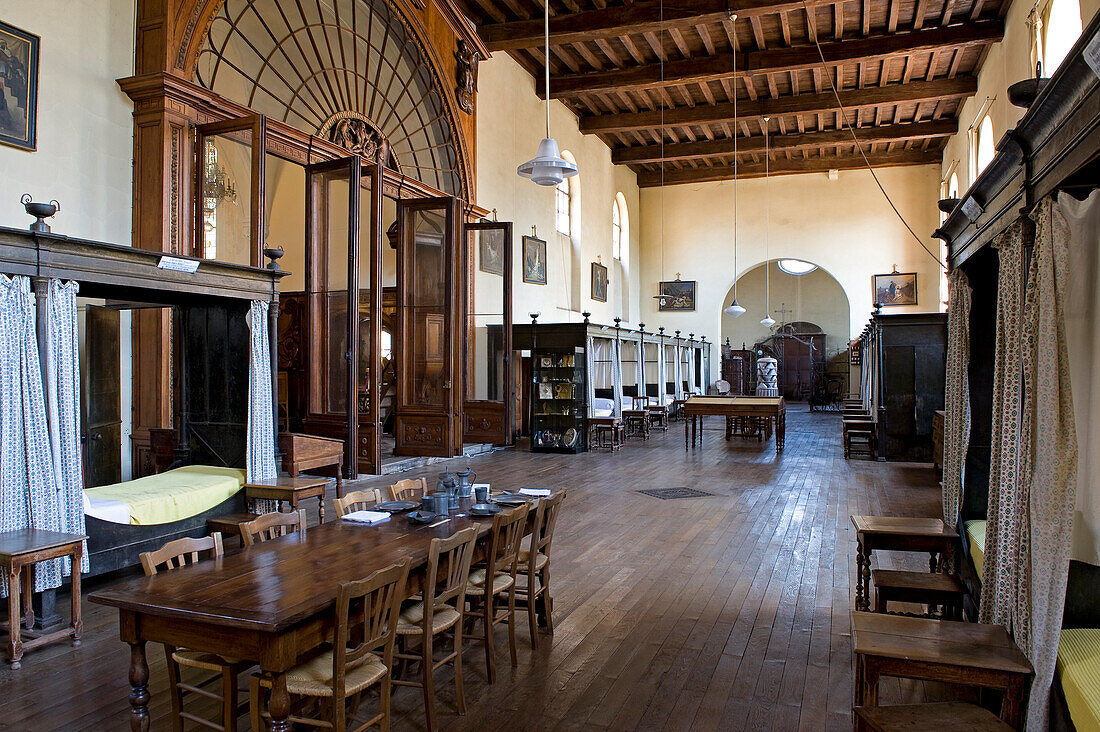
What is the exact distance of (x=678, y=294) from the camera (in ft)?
70.1

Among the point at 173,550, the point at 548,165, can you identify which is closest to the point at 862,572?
the point at 173,550

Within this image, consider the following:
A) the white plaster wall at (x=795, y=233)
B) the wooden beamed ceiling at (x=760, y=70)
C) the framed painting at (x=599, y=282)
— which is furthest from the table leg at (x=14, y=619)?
the white plaster wall at (x=795, y=233)

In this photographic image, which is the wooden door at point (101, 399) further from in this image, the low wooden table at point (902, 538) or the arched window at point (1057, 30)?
the arched window at point (1057, 30)

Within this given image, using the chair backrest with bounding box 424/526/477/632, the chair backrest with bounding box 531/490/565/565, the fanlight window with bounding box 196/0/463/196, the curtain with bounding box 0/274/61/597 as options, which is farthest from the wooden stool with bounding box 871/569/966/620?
the fanlight window with bounding box 196/0/463/196

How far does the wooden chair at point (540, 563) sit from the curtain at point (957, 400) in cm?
221

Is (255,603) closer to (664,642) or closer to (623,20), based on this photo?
(664,642)

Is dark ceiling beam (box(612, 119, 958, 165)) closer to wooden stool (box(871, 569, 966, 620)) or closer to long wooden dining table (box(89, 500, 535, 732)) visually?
wooden stool (box(871, 569, 966, 620))

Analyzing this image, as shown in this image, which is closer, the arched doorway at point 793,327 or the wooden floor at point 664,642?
the wooden floor at point 664,642

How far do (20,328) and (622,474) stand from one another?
6986mm

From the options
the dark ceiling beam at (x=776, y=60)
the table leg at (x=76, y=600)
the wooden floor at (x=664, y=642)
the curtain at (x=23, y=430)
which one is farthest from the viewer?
the dark ceiling beam at (x=776, y=60)

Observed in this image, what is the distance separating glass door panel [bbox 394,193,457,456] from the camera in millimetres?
8578

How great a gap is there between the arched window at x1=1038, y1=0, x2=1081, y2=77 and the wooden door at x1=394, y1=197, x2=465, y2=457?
717 centimetres

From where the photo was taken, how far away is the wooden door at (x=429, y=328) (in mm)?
8578

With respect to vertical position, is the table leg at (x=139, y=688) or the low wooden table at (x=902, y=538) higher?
the low wooden table at (x=902, y=538)
